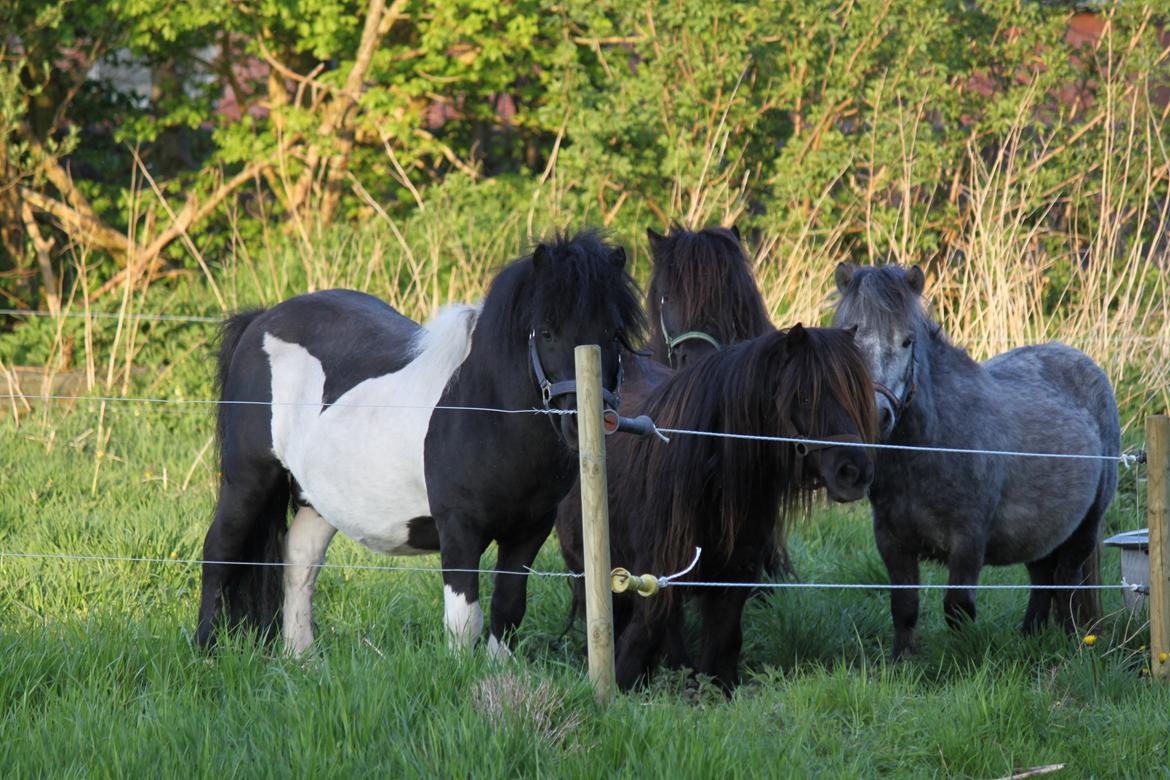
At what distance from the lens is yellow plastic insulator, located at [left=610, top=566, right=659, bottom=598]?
12.8 ft

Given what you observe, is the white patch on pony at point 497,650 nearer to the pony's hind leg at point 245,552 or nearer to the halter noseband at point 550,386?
the halter noseband at point 550,386

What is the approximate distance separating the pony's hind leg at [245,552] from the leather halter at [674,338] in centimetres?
190

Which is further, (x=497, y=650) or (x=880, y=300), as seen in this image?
(x=880, y=300)

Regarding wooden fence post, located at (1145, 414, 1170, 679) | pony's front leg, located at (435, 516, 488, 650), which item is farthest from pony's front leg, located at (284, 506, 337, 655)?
wooden fence post, located at (1145, 414, 1170, 679)

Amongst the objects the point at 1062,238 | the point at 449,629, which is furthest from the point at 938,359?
the point at 1062,238

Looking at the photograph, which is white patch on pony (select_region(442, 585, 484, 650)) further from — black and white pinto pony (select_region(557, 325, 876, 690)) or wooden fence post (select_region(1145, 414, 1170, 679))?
wooden fence post (select_region(1145, 414, 1170, 679))

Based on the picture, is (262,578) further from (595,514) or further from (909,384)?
(909,384)

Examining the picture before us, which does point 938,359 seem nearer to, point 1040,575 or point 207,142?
point 1040,575

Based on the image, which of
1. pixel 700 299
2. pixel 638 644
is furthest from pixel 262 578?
pixel 700 299

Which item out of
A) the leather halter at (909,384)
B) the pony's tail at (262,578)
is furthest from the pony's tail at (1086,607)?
the pony's tail at (262,578)

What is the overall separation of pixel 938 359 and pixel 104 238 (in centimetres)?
951

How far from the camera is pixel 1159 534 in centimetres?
452

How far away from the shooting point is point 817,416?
4.47 meters

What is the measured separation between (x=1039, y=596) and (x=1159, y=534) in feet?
5.19
